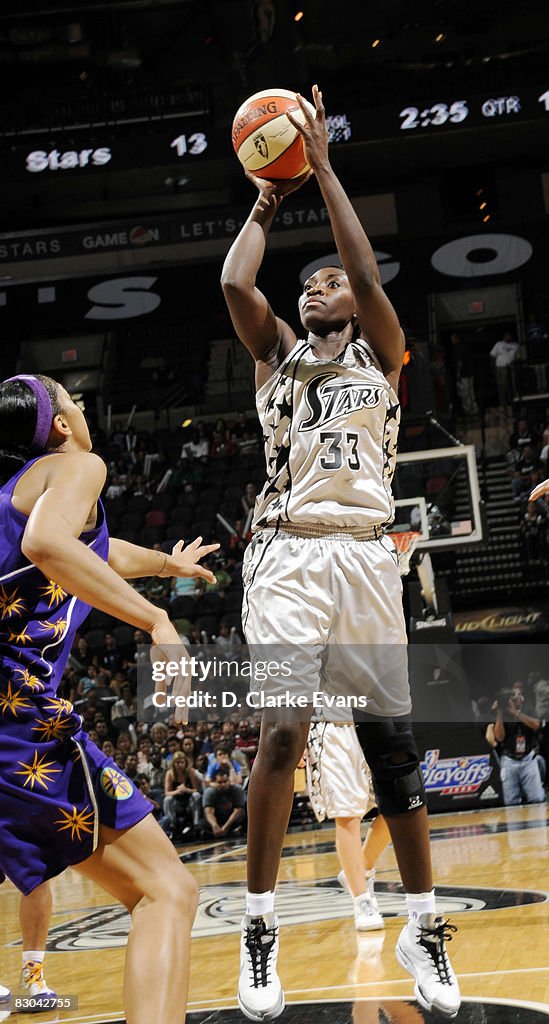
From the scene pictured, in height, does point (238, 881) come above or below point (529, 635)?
below

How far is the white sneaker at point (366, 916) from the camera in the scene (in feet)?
18.9

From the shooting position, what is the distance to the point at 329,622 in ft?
12.1

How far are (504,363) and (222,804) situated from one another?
39.3ft

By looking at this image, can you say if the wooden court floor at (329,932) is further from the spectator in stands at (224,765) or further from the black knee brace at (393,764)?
the spectator in stands at (224,765)

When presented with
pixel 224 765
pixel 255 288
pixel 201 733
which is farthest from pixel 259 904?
pixel 201 733

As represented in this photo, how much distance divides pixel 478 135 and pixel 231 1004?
67.6 ft

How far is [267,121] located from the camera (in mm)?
3994

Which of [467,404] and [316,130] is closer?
[316,130]

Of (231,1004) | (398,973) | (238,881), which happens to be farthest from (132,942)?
(238,881)

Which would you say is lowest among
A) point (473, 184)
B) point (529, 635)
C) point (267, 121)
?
point (529, 635)

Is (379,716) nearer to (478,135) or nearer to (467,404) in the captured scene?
(467,404)

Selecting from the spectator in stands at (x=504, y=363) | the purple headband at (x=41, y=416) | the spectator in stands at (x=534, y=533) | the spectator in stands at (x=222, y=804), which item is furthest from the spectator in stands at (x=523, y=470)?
the purple headband at (x=41, y=416)

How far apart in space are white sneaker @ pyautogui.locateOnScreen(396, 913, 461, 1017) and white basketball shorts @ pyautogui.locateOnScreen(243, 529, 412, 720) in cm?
73

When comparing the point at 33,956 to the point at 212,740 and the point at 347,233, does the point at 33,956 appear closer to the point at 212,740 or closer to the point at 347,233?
the point at 347,233
